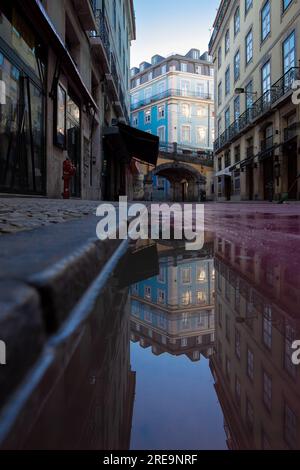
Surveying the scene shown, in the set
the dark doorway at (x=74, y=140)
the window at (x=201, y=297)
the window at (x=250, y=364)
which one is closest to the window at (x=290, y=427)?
the window at (x=250, y=364)

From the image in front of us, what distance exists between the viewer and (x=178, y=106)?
41.3 metres

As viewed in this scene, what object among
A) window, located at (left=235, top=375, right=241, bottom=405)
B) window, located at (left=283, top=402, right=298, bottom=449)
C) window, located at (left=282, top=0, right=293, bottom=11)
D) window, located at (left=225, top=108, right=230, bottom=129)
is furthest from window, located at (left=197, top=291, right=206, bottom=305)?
window, located at (left=225, top=108, right=230, bottom=129)

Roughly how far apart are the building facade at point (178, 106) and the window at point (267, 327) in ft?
129

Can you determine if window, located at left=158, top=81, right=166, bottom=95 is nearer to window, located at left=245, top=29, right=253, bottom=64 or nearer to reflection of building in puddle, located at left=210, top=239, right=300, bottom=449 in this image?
window, located at left=245, top=29, right=253, bottom=64

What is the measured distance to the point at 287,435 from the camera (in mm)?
484

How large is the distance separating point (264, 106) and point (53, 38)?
1420 centimetres

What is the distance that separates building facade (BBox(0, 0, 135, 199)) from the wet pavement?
6.11m

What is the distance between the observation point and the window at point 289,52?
16.2 meters

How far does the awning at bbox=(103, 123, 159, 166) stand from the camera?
48.5 ft

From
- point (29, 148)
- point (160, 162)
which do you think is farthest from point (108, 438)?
point (160, 162)

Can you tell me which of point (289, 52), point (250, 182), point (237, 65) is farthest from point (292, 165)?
point (237, 65)

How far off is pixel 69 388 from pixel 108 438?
0.33ft

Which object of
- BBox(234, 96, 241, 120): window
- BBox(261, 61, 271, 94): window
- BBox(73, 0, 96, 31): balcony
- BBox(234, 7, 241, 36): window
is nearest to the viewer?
BBox(73, 0, 96, 31): balcony

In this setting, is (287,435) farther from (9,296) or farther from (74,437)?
(9,296)
